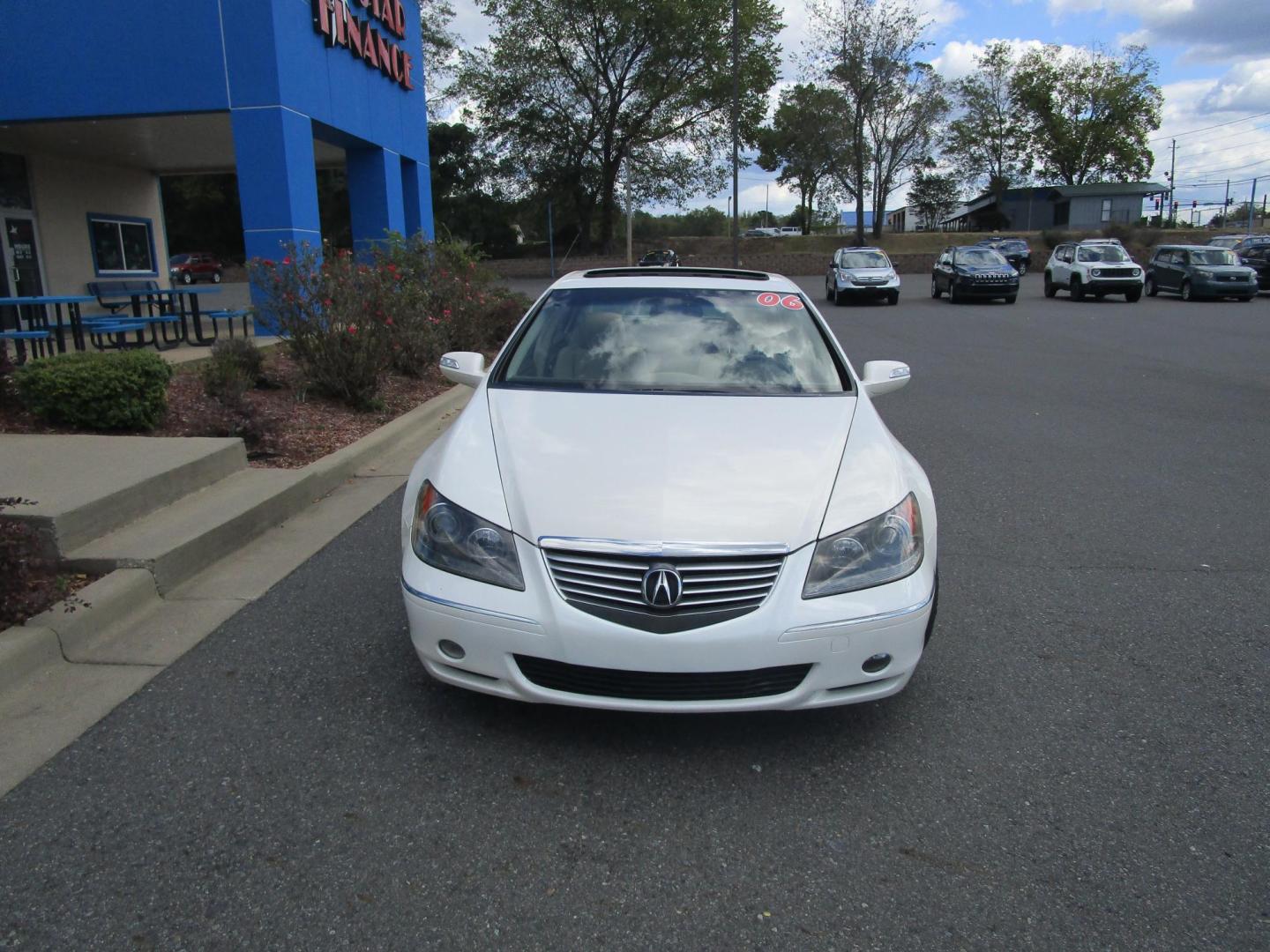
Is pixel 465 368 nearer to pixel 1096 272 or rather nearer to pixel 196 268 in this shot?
pixel 1096 272

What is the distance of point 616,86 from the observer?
49.1 m

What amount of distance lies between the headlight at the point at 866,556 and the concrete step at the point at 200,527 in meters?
3.25

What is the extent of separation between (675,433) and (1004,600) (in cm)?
209

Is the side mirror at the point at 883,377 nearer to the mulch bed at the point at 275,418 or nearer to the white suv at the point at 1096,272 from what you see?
the mulch bed at the point at 275,418

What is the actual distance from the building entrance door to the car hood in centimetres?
1570

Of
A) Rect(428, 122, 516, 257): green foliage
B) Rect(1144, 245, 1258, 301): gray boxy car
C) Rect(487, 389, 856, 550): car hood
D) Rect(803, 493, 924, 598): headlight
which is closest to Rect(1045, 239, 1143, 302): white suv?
Rect(1144, 245, 1258, 301): gray boxy car

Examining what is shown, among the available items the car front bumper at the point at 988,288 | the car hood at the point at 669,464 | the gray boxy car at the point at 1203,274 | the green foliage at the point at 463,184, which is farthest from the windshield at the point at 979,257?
the green foliage at the point at 463,184

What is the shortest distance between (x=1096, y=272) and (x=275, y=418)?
83.6 ft

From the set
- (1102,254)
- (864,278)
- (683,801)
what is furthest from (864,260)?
(683,801)

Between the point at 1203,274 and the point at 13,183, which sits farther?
the point at 1203,274

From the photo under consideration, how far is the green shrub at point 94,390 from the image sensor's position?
6.71m

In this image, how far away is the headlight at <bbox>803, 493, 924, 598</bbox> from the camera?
3049mm

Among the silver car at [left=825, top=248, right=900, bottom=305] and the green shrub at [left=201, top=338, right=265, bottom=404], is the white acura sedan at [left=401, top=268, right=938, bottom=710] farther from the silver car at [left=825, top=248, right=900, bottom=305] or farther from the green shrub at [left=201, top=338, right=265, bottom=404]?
the silver car at [left=825, top=248, right=900, bottom=305]

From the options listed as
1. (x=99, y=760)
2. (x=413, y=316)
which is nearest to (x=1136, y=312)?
(x=413, y=316)
